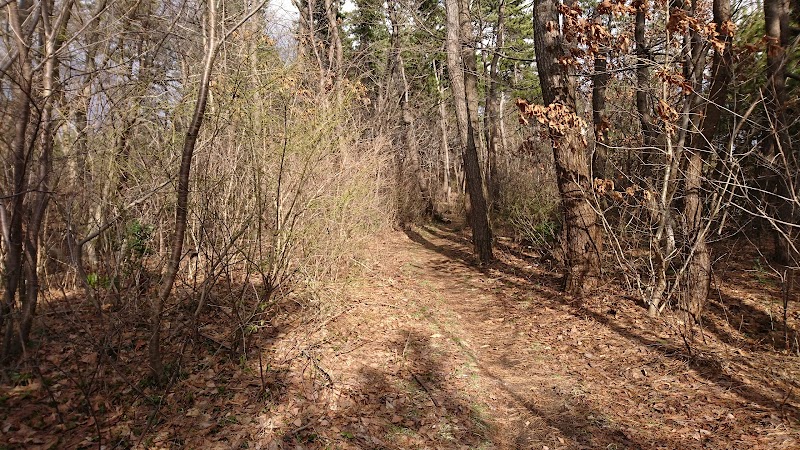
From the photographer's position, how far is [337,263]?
20.8 ft

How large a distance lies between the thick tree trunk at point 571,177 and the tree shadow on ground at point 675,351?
457 mm

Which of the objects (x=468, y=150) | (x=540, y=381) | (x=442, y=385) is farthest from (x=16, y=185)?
(x=468, y=150)

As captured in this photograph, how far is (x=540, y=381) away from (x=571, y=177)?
10.0ft

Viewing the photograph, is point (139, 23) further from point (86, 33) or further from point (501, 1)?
point (501, 1)

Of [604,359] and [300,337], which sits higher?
[300,337]

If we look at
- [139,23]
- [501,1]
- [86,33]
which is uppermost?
[501,1]

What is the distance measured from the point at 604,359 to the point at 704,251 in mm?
1984

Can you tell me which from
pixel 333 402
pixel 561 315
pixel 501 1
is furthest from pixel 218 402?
pixel 501 1

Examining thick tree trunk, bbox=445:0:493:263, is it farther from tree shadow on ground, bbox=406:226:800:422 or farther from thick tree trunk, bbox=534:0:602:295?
thick tree trunk, bbox=534:0:602:295

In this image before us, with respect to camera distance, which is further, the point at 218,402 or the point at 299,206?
the point at 299,206

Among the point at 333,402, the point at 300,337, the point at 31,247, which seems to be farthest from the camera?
the point at 300,337

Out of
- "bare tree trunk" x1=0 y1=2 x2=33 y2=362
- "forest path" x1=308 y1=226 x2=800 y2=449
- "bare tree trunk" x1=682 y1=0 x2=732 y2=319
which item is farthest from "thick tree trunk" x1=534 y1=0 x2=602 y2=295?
"bare tree trunk" x1=0 y1=2 x2=33 y2=362

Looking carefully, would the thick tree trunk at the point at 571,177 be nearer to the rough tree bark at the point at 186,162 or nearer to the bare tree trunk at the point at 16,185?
the rough tree bark at the point at 186,162

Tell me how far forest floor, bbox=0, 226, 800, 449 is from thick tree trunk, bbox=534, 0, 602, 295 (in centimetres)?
44
